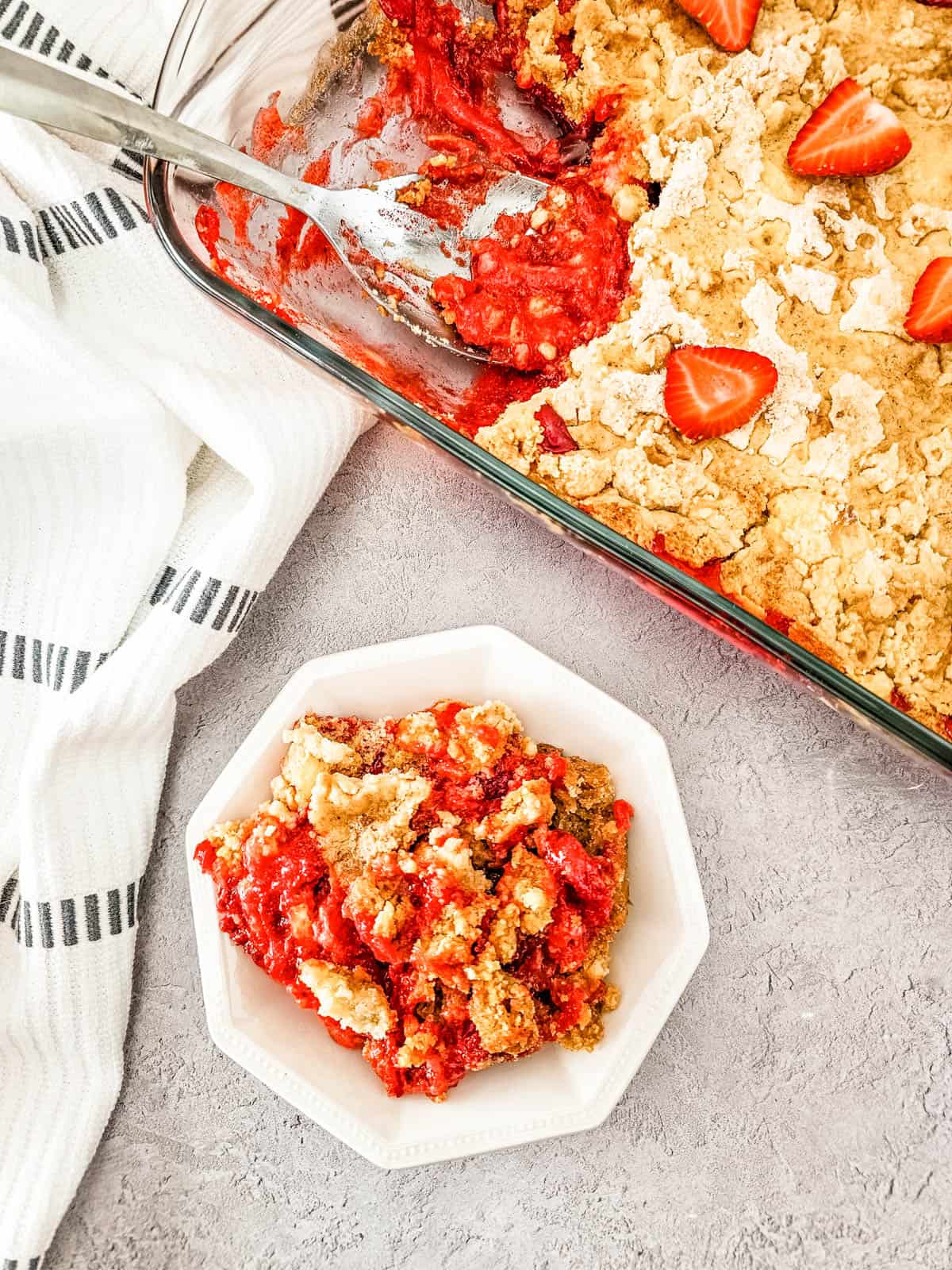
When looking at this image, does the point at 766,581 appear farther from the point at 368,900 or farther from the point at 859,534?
the point at 368,900

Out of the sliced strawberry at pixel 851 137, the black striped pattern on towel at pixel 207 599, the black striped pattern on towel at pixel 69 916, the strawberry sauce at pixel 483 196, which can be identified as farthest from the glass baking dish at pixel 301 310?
the black striped pattern on towel at pixel 69 916

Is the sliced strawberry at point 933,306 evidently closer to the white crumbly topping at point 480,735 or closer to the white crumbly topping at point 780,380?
the white crumbly topping at point 780,380

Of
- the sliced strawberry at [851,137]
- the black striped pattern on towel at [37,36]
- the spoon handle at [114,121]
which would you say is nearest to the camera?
the spoon handle at [114,121]

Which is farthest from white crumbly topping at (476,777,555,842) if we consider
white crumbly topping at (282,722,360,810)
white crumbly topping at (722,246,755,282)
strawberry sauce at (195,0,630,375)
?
white crumbly topping at (722,246,755,282)

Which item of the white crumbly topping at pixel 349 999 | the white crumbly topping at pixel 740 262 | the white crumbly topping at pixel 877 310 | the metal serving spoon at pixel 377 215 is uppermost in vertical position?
the white crumbly topping at pixel 877 310

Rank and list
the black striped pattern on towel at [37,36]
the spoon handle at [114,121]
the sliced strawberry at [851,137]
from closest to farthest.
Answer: the spoon handle at [114,121] < the sliced strawberry at [851,137] < the black striped pattern on towel at [37,36]

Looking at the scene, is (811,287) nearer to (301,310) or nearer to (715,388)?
(715,388)

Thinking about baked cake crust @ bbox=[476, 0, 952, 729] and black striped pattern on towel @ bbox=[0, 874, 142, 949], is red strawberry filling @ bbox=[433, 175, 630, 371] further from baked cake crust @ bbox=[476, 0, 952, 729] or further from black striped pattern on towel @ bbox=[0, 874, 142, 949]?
black striped pattern on towel @ bbox=[0, 874, 142, 949]

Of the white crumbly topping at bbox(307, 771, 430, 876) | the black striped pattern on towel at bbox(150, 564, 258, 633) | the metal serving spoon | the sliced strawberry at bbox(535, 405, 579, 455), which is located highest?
the metal serving spoon
